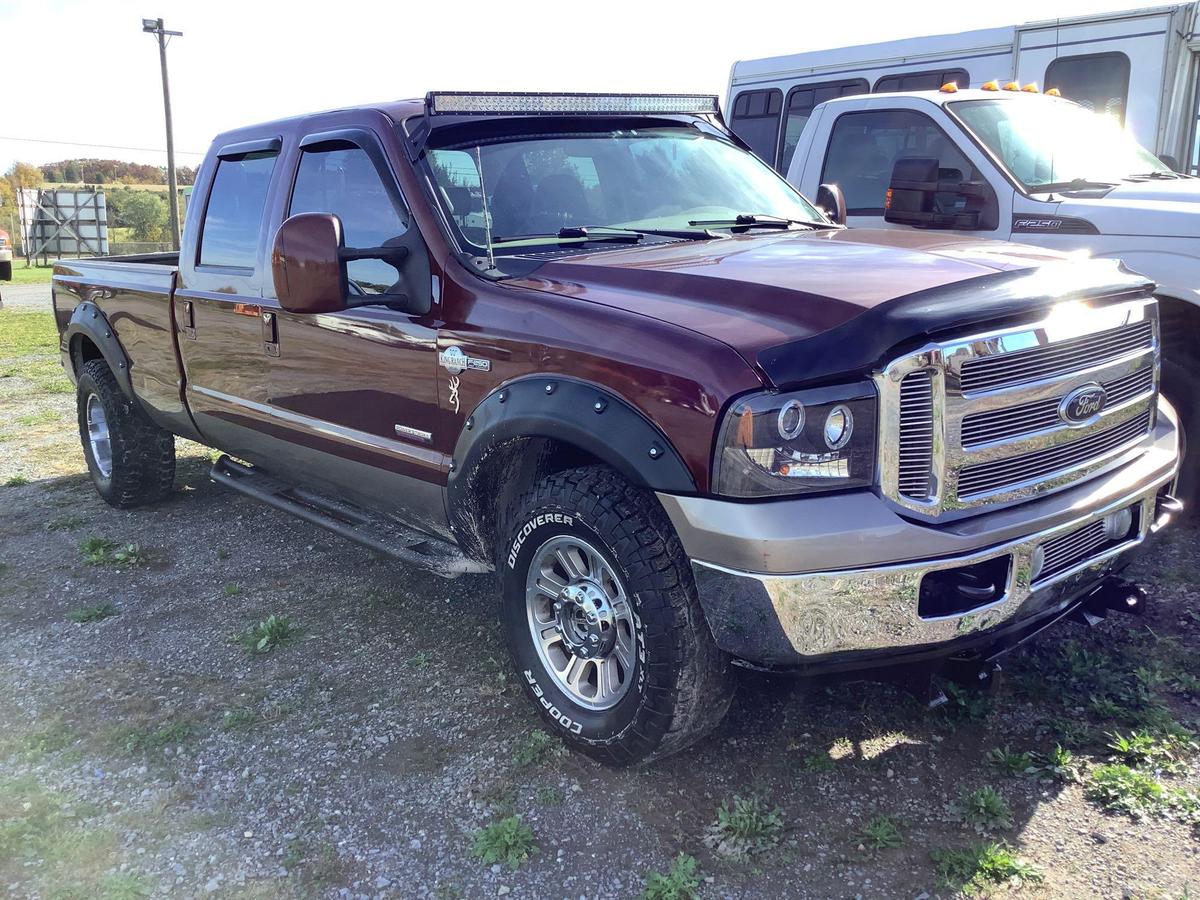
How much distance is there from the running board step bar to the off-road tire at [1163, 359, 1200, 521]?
128 inches

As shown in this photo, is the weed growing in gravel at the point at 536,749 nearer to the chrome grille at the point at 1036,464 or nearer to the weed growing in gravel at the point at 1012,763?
the weed growing in gravel at the point at 1012,763

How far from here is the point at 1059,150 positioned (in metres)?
5.56

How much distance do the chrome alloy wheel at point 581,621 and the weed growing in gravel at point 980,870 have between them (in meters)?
0.95

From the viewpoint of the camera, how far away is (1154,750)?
303 cm

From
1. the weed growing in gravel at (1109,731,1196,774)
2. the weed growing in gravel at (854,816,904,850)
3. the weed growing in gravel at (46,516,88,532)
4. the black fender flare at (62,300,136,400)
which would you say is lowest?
the weed growing in gravel at (46,516,88,532)

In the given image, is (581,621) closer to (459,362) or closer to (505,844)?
(505,844)

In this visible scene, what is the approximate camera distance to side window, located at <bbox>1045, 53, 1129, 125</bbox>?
25.1ft

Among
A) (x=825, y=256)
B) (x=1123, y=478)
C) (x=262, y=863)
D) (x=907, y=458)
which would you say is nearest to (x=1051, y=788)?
(x=1123, y=478)

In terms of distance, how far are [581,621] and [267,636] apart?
165 centimetres

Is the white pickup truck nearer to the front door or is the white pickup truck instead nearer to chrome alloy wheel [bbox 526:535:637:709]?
the front door

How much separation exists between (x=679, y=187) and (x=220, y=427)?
2488mm

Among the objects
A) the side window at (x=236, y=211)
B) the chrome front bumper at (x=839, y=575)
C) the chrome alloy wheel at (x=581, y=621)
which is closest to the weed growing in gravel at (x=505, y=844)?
the chrome alloy wheel at (x=581, y=621)

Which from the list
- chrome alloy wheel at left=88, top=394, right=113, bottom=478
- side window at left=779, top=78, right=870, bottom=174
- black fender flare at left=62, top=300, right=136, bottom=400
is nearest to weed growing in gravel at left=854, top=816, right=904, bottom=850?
black fender flare at left=62, top=300, right=136, bottom=400

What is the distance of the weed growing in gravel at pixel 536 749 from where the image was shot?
3178 millimetres
